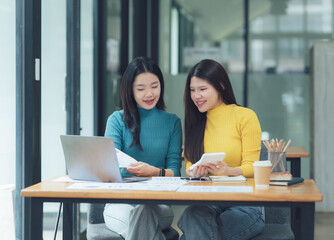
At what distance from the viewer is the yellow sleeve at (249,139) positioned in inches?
96.0

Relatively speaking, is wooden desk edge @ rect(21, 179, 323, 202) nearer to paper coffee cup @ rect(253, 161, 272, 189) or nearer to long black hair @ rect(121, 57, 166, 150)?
paper coffee cup @ rect(253, 161, 272, 189)

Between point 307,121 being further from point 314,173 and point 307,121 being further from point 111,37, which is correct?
point 111,37

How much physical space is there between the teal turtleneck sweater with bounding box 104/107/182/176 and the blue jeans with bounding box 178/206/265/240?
43cm

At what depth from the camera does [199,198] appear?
6.08 feet

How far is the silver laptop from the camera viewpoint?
6.86ft

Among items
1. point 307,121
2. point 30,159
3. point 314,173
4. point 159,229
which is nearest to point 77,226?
point 30,159

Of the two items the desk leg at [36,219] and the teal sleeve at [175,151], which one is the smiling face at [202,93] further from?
the desk leg at [36,219]

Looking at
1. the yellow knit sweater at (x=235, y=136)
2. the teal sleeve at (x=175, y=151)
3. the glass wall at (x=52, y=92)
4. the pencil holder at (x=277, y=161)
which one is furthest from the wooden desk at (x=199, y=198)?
the glass wall at (x=52, y=92)

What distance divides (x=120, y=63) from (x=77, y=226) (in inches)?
68.1

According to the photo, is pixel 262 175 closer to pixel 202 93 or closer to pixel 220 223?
pixel 220 223

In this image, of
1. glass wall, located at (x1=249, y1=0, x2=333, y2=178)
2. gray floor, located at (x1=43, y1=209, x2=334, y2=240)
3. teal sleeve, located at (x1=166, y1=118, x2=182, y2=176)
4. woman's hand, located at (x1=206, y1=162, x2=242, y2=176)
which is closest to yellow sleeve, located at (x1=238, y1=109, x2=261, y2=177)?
woman's hand, located at (x1=206, y1=162, x2=242, y2=176)

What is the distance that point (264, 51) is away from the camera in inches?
223

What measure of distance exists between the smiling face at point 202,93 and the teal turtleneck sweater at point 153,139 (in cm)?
23

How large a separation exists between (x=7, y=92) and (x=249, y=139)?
1.27 m
